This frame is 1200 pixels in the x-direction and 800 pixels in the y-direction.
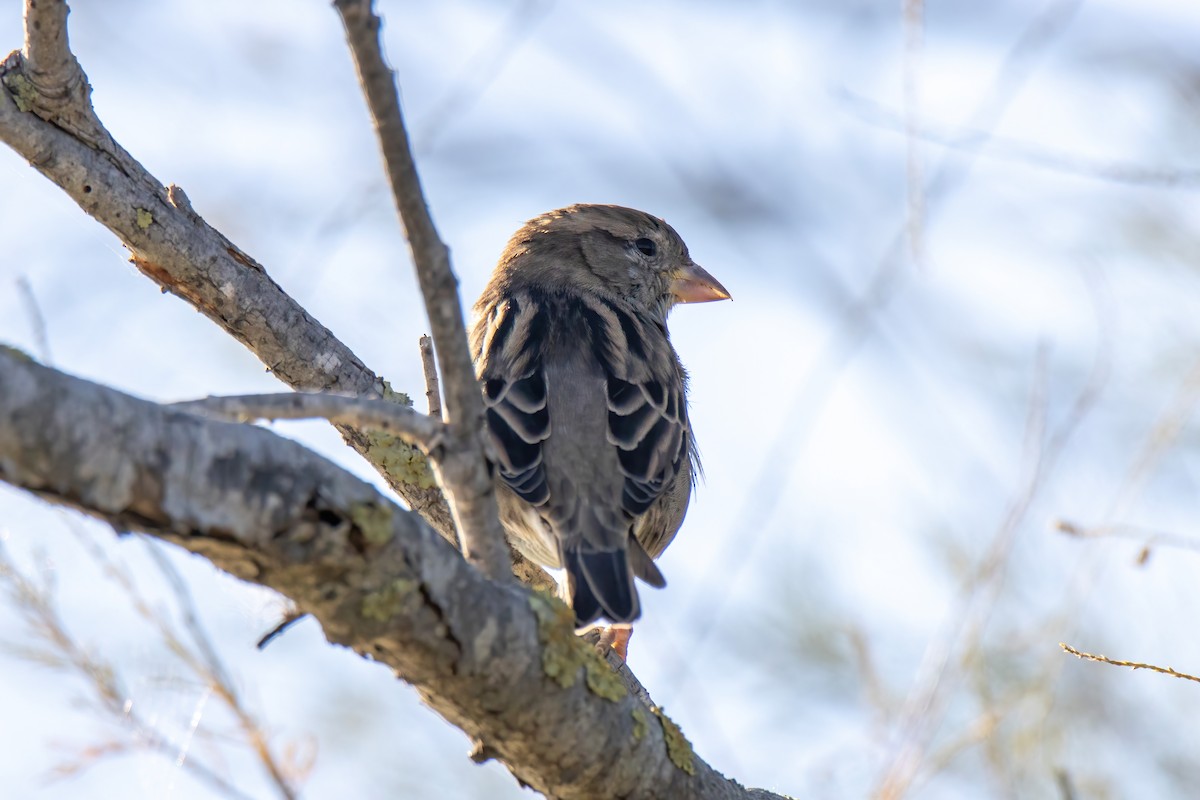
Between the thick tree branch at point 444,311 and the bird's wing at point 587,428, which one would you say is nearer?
the thick tree branch at point 444,311

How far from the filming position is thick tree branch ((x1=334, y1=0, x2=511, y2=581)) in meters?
1.94

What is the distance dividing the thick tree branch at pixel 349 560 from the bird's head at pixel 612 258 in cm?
272

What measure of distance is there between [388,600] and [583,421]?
6.47 ft

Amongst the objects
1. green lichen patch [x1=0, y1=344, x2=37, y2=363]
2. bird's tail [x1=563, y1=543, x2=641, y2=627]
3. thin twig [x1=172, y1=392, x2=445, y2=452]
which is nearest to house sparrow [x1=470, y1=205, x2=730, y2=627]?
bird's tail [x1=563, y1=543, x2=641, y2=627]

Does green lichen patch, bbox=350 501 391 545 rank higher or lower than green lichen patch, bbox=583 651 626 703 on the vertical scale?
lower

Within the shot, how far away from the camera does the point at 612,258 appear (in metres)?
5.29

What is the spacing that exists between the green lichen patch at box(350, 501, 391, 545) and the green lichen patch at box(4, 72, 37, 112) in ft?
5.57

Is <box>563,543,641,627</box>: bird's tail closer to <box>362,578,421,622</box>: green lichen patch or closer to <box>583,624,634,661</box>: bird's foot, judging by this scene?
<box>583,624,634,661</box>: bird's foot

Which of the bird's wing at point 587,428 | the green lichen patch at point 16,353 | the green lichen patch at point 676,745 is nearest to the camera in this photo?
the green lichen patch at point 16,353

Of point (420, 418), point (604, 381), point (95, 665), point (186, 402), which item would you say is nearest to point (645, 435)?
point (604, 381)

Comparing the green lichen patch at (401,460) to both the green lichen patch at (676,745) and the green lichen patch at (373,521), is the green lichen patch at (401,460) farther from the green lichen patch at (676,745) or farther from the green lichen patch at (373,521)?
the green lichen patch at (373,521)

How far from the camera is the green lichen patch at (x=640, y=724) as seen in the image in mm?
2594

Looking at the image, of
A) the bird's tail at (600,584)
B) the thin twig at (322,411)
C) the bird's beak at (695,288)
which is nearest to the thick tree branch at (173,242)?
the bird's tail at (600,584)

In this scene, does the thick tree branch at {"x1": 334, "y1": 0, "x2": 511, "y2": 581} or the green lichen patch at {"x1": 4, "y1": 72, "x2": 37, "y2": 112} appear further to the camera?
the green lichen patch at {"x1": 4, "y1": 72, "x2": 37, "y2": 112}
